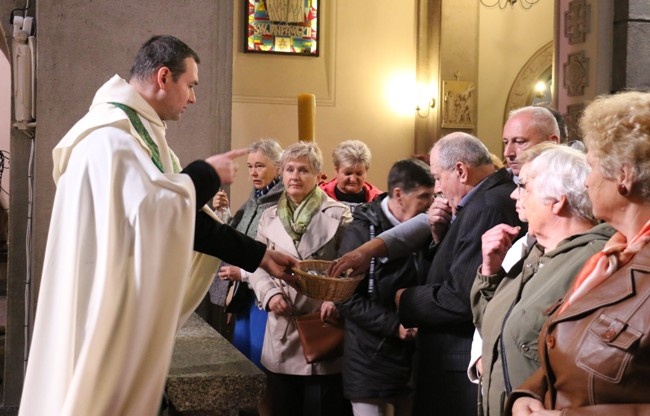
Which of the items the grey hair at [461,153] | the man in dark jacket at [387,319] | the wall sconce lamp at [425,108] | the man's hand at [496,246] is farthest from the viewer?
the wall sconce lamp at [425,108]

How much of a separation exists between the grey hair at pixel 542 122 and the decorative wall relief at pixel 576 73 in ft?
7.67

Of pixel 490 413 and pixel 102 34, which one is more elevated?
pixel 102 34

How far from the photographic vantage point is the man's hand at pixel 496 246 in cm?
280

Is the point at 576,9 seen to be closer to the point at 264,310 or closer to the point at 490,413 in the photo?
the point at 264,310

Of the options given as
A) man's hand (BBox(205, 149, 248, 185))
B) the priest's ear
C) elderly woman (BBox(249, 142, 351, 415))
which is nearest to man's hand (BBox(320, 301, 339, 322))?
elderly woman (BBox(249, 142, 351, 415))

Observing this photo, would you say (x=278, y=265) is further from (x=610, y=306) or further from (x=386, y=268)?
(x=610, y=306)

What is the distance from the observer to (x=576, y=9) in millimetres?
6246

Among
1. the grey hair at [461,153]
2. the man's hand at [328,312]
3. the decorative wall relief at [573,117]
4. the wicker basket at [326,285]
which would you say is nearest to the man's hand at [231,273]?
the man's hand at [328,312]

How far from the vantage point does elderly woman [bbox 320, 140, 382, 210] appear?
19.5 ft

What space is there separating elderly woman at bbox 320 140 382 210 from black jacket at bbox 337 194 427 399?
76.6 inches

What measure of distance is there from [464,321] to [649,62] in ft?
11.0

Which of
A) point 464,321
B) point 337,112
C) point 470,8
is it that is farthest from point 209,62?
point 470,8

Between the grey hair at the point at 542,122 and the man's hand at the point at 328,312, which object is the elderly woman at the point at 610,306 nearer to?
the grey hair at the point at 542,122

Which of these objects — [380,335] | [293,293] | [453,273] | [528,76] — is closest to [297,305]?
[293,293]
